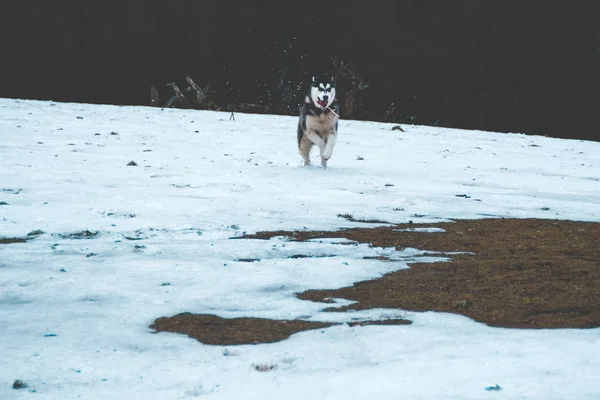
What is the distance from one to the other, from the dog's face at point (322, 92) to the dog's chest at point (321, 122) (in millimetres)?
140

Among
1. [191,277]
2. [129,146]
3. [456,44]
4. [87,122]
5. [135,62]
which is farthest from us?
[456,44]

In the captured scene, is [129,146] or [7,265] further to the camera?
[129,146]

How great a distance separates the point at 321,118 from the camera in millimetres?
9367

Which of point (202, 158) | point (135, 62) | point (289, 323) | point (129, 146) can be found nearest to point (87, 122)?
point (129, 146)

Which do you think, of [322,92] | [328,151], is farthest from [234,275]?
[322,92]

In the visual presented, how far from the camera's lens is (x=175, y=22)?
21062 mm

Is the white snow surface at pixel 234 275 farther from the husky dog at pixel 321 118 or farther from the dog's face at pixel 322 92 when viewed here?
the dog's face at pixel 322 92

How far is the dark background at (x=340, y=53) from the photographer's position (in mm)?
20344

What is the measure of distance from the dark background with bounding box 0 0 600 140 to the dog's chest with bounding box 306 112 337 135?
12267 mm

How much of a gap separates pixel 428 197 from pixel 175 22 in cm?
1579

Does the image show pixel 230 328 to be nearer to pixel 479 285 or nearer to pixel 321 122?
pixel 479 285

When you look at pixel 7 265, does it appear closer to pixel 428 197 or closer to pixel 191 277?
pixel 191 277

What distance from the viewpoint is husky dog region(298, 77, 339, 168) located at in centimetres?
927

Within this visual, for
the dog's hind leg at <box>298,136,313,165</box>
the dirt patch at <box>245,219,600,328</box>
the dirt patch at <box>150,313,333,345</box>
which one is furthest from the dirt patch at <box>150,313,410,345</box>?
the dog's hind leg at <box>298,136,313,165</box>
